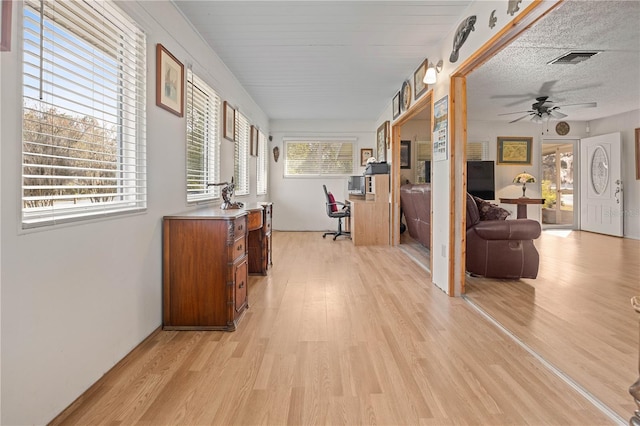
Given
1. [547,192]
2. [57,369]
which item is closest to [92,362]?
[57,369]

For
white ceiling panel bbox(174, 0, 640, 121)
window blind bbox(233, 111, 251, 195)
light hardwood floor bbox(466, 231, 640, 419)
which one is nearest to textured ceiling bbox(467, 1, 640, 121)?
white ceiling panel bbox(174, 0, 640, 121)

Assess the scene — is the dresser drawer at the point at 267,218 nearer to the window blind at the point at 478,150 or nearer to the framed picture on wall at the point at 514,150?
the window blind at the point at 478,150

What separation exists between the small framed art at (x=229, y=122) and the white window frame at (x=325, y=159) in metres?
3.27

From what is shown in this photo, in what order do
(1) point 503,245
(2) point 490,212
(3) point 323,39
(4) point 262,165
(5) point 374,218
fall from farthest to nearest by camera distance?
(4) point 262,165, (5) point 374,218, (2) point 490,212, (1) point 503,245, (3) point 323,39

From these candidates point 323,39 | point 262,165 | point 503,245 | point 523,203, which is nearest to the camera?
point 323,39

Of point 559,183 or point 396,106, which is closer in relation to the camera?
point 396,106

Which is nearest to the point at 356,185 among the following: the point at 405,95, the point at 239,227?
the point at 405,95

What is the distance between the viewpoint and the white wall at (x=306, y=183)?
775 cm

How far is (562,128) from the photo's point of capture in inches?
303

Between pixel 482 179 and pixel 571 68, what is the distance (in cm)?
282

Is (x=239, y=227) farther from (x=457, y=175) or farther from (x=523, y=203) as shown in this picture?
(x=523, y=203)

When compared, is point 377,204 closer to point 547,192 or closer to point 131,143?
point 131,143

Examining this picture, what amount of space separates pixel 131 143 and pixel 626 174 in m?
8.50

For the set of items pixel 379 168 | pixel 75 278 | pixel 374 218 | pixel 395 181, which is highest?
pixel 379 168
